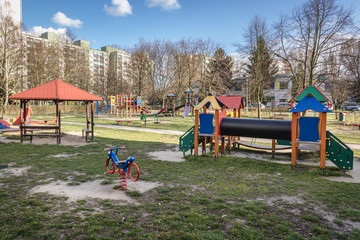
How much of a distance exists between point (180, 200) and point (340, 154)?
5.90 metres

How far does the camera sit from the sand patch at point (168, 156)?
388 inches

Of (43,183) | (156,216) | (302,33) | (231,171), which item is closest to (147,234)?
(156,216)

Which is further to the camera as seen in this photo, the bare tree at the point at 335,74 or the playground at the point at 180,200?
the bare tree at the point at 335,74

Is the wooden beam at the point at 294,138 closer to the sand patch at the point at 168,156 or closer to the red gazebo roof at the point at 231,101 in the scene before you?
the red gazebo roof at the point at 231,101

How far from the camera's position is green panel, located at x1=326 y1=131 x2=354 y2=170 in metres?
7.70

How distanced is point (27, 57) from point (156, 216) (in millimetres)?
53471

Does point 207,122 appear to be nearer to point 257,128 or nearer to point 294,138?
point 257,128

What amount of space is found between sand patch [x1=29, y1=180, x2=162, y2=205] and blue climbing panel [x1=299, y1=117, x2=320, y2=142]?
19.0 ft

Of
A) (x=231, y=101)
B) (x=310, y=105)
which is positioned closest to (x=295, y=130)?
(x=310, y=105)

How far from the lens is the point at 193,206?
5164 millimetres

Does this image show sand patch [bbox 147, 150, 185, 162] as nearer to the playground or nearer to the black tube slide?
the playground

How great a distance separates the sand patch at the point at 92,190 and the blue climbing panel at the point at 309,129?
580 cm

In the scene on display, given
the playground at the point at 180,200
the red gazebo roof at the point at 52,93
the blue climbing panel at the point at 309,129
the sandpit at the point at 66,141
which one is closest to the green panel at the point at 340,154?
the playground at the point at 180,200

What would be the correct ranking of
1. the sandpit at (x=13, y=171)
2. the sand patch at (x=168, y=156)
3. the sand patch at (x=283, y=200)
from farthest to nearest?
the sand patch at (x=168, y=156), the sandpit at (x=13, y=171), the sand patch at (x=283, y=200)
